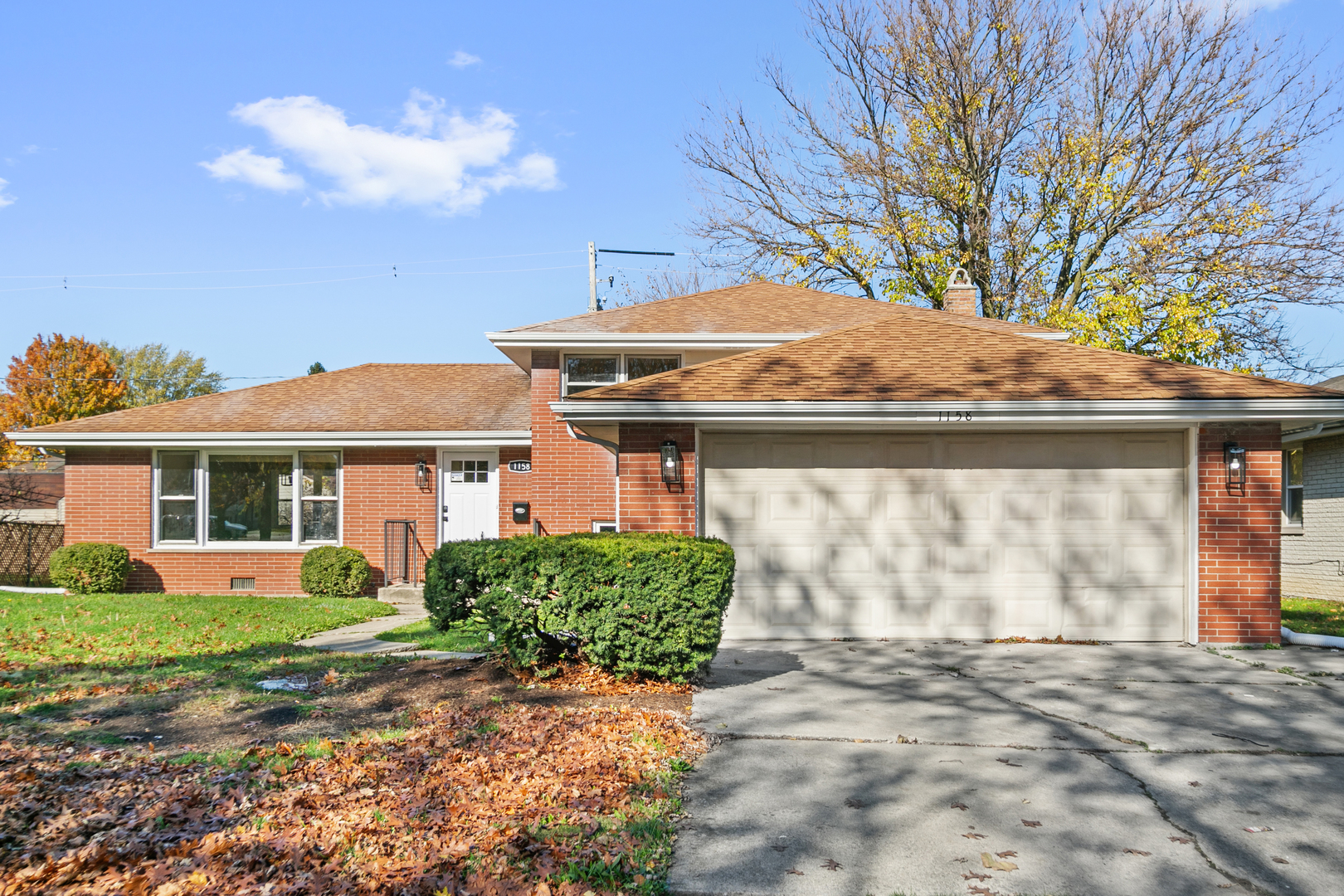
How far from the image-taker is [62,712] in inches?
229

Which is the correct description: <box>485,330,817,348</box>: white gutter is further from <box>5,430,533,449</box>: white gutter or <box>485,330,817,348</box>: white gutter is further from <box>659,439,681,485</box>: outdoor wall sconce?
<box>659,439,681,485</box>: outdoor wall sconce

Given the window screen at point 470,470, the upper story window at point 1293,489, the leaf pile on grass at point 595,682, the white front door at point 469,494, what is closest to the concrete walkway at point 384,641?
the leaf pile on grass at point 595,682

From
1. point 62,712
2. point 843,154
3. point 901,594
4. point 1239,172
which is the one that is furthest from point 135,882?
point 1239,172

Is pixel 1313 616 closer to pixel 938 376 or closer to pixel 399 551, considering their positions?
pixel 938 376

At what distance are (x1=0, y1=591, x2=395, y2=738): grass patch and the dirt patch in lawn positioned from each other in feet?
0.53

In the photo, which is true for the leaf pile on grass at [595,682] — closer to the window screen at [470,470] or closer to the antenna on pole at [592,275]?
the window screen at [470,470]

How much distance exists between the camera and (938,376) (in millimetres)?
9508

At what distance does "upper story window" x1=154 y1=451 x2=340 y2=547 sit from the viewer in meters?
15.3

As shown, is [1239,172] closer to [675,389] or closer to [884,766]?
[675,389]

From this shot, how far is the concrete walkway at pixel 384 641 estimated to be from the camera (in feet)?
27.8

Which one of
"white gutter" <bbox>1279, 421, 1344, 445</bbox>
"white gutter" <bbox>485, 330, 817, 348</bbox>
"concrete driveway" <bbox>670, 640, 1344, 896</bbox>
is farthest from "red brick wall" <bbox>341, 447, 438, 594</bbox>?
"white gutter" <bbox>1279, 421, 1344, 445</bbox>

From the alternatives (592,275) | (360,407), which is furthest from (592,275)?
(360,407)

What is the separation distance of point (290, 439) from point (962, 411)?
11139 mm

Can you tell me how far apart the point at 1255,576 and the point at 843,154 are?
16.1m
